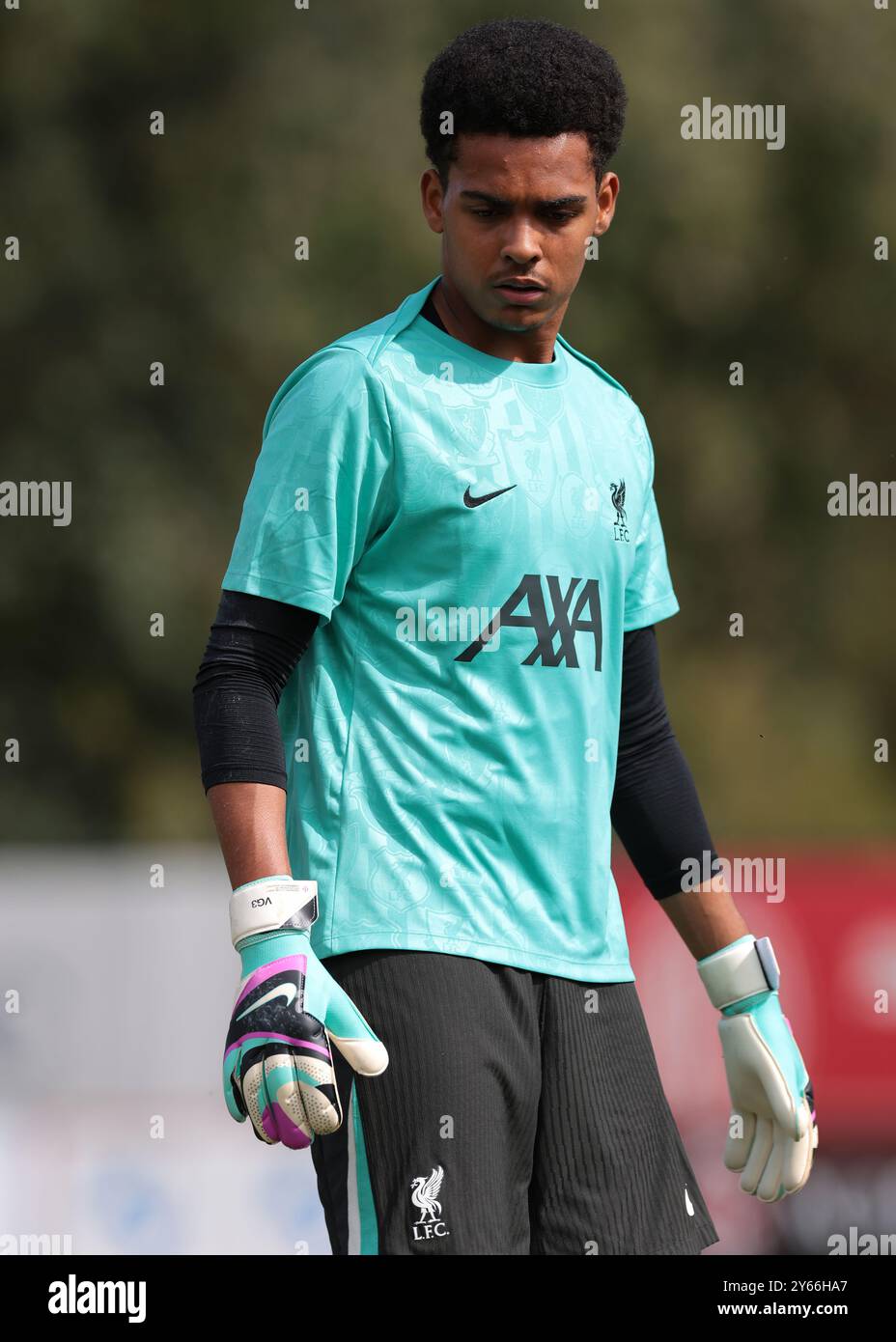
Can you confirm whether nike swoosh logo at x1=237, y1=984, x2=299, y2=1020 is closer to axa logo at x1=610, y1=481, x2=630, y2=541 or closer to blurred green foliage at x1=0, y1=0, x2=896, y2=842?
axa logo at x1=610, y1=481, x2=630, y2=541

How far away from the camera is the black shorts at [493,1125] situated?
2.79 metres

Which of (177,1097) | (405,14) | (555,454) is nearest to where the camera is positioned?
(555,454)

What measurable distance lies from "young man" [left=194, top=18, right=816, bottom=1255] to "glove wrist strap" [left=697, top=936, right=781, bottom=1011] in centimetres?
28

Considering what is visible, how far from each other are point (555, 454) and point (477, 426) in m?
0.13

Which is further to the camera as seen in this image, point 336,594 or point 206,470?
point 206,470

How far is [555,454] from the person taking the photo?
304 cm

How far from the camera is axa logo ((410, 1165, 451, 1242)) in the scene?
2758 millimetres

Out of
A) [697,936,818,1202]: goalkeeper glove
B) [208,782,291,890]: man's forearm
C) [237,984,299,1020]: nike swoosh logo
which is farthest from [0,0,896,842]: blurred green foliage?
[237,984,299,1020]: nike swoosh logo

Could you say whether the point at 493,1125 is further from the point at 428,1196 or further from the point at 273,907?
the point at 273,907

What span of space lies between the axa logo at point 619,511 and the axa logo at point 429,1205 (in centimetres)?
95

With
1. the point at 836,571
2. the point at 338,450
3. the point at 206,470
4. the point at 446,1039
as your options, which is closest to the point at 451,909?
the point at 446,1039

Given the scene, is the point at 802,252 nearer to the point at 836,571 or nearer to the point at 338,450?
the point at 836,571

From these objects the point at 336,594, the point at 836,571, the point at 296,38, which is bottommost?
the point at 336,594

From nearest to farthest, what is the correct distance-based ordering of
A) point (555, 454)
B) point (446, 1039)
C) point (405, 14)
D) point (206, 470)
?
point (446, 1039)
point (555, 454)
point (206, 470)
point (405, 14)
